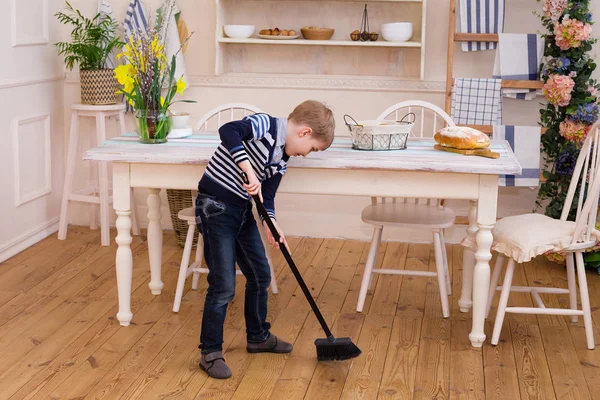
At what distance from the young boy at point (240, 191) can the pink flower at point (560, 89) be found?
5.44 feet

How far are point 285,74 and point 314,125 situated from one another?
188 centimetres

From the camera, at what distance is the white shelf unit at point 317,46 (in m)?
4.26

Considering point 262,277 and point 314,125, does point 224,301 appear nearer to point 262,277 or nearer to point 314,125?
point 262,277

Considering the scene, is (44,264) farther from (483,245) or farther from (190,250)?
(483,245)

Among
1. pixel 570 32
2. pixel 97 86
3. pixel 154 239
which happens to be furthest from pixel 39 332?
pixel 570 32

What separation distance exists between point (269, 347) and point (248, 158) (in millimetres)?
755

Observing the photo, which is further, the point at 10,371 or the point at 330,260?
the point at 330,260

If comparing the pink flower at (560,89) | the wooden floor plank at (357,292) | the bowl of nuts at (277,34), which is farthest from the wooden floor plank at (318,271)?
the pink flower at (560,89)

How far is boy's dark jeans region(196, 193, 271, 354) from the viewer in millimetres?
2662

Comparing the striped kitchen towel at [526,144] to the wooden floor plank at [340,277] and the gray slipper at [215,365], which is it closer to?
the wooden floor plank at [340,277]

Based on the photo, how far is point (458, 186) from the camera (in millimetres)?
2869

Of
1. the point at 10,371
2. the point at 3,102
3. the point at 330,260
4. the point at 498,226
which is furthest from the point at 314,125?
the point at 3,102

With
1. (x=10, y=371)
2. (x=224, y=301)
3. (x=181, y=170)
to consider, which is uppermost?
(x=181, y=170)

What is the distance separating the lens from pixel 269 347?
291cm
